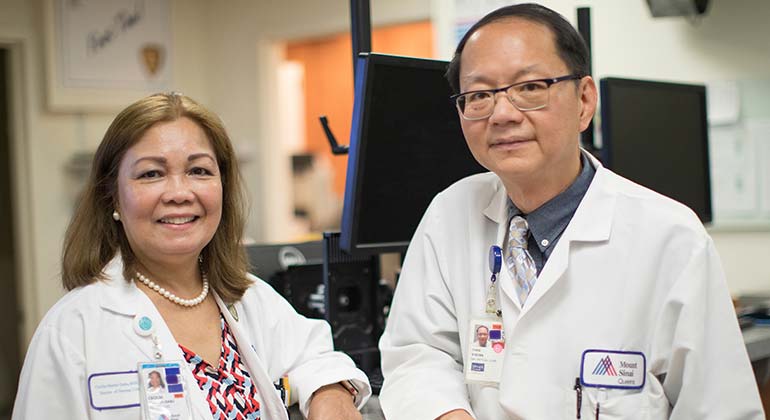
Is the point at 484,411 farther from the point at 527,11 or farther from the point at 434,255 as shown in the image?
the point at 527,11

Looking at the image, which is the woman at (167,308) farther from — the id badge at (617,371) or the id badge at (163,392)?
the id badge at (617,371)

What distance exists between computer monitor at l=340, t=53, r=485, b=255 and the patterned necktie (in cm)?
41

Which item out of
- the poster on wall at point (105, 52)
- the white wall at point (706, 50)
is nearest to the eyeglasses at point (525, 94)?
the white wall at point (706, 50)

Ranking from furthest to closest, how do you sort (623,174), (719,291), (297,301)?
(623,174), (297,301), (719,291)

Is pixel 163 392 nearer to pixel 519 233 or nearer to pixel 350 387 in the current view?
pixel 350 387

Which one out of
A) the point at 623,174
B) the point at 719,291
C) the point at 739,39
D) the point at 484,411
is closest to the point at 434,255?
the point at 484,411

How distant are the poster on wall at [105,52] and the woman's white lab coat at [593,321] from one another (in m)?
3.94

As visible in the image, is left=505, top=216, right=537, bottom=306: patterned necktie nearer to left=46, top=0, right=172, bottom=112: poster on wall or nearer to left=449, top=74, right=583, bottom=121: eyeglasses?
left=449, top=74, right=583, bottom=121: eyeglasses

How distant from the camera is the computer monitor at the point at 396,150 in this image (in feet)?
5.91

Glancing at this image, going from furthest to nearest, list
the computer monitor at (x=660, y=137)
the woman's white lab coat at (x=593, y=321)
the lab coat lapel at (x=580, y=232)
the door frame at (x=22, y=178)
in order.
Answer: the door frame at (x=22, y=178)
the computer monitor at (x=660, y=137)
the lab coat lapel at (x=580, y=232)
the woman's white lab coat at (x=593, y=321)

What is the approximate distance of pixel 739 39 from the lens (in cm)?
315

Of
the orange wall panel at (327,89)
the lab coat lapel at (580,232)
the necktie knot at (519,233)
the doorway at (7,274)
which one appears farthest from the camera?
the orange wall panel at (327,89)

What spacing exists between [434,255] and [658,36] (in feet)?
7.07

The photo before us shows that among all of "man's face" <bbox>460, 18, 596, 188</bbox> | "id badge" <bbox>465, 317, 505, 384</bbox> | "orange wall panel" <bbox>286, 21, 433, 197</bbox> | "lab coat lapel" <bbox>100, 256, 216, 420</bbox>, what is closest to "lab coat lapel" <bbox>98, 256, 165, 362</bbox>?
"lab coat lapel" <bbox>100, 256, 216, 420</bbox>
